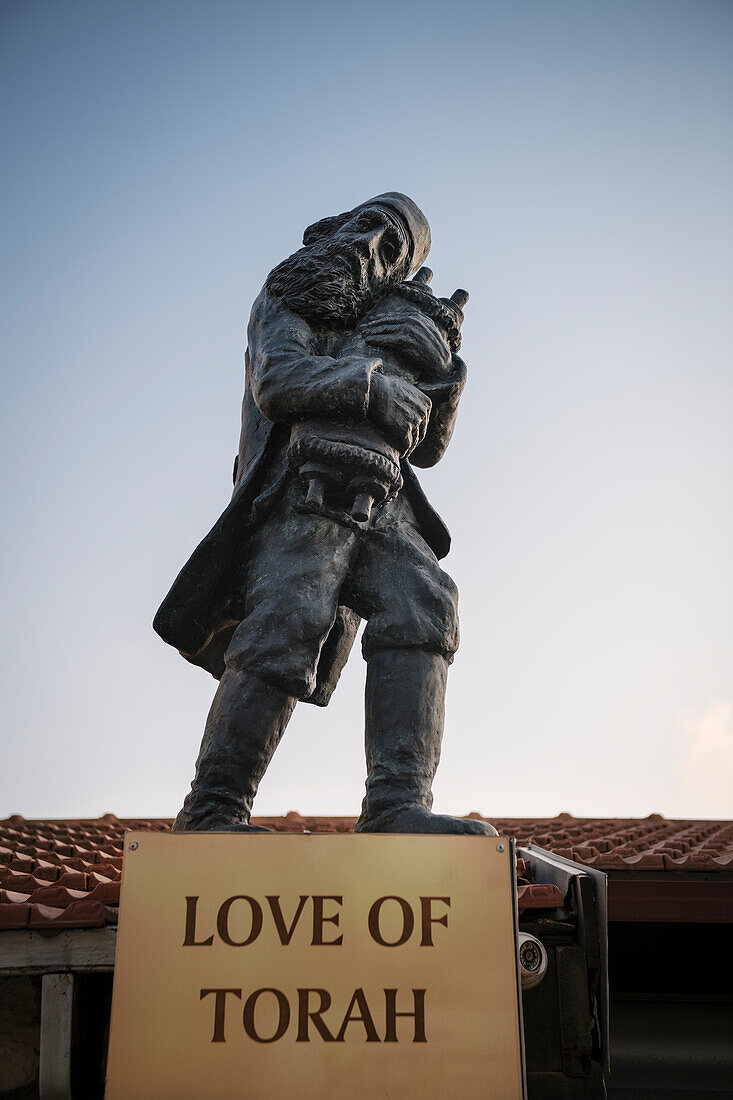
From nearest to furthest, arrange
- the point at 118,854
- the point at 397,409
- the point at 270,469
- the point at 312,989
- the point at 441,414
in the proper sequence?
the point at 312,989 < the point at 397,409 < the point at 270,469 < the point at 441,414 < the point at 118,854

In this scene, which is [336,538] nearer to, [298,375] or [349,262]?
[298,375]

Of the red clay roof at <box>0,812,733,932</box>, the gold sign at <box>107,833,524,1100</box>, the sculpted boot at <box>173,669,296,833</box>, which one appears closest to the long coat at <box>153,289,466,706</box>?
the sculpted boot at <box>173,669,296,833</box>

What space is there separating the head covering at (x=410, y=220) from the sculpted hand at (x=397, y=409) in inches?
29.8

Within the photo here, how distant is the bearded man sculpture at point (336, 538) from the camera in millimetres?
2678

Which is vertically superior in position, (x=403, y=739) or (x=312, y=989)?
(x=403, y=739)

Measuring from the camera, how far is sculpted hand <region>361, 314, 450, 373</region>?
10.2ft

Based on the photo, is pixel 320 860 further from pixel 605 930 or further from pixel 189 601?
pixel 189 601

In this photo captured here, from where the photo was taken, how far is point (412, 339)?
312 cm

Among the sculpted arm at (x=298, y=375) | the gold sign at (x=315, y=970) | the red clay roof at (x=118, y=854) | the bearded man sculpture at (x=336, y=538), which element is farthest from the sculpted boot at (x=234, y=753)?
the sculpted arm at (x=298, y=375)

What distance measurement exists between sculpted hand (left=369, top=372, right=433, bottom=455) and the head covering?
0.76 meters

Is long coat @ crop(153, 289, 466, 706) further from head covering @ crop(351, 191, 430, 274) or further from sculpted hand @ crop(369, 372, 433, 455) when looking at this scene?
head covering @ crop(351, 191, 430, 274)

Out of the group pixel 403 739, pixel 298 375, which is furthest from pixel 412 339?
pixel 403 739

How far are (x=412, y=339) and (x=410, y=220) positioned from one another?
597 mm

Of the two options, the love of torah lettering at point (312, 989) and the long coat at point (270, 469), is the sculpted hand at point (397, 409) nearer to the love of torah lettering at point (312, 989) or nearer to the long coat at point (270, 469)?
the long coat at point (270, 469)
